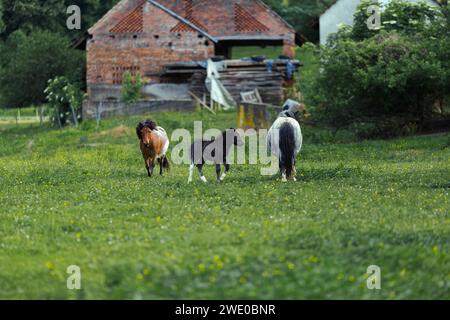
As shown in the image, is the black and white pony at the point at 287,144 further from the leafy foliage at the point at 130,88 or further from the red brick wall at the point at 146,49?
the red brick wall at the point at 146,49

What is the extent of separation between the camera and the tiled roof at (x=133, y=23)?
5806 cm

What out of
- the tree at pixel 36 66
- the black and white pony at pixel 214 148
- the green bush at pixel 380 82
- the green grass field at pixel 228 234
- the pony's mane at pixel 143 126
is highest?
the tree at pixel 36 66

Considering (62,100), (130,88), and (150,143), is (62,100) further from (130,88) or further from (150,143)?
(150,143)

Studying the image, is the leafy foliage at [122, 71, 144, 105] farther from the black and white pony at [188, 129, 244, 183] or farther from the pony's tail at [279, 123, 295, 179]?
the pony's tail at [279, 123, 295, 179]

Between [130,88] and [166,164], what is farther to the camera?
[130,88]

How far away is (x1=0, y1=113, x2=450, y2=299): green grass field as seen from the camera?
12555 mm

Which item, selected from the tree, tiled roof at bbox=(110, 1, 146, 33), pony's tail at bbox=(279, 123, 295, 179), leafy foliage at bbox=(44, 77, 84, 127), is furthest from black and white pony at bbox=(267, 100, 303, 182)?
the tree

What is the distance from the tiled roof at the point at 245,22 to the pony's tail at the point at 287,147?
37.5 meters

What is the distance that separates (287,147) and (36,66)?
42.4 metres

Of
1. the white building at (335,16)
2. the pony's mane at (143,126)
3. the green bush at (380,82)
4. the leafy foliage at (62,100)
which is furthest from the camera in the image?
the white building at (335,16)

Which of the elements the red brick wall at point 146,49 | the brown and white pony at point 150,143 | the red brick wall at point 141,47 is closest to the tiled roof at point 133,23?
the red brick wall at point 141,47

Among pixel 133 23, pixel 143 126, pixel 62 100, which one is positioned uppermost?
pixel 133 23

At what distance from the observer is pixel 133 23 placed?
191 ft

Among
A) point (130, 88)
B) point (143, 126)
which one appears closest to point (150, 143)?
point (143, 126)
